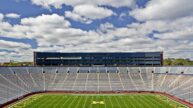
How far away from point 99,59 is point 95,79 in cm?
3072

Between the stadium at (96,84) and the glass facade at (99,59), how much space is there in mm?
19893

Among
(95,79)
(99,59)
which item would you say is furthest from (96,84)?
(99,59)

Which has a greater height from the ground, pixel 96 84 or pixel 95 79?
pixel 95 79

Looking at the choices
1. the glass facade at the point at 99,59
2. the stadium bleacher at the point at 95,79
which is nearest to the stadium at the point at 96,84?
the stadium bleacher at the point at 95,79

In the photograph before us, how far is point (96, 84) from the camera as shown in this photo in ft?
301

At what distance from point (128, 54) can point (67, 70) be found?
34930mm

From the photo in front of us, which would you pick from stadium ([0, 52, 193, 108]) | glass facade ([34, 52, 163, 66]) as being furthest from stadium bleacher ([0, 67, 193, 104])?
glass facade ([34, 52, 163, 66])

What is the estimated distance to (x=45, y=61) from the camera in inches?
4877

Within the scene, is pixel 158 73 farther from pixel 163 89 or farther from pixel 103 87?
pixel 103 87

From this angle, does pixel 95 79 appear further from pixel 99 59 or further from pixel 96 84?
pixel 99 59

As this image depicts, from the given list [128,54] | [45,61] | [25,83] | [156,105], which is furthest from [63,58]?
[156,105]

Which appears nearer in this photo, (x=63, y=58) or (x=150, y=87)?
(x=150, y=87)

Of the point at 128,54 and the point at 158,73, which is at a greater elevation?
the point at 128,54

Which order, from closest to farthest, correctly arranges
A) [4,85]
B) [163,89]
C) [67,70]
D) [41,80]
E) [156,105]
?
[156,105]
[4,85]
[163,89]
[41,80]
[67,70]
